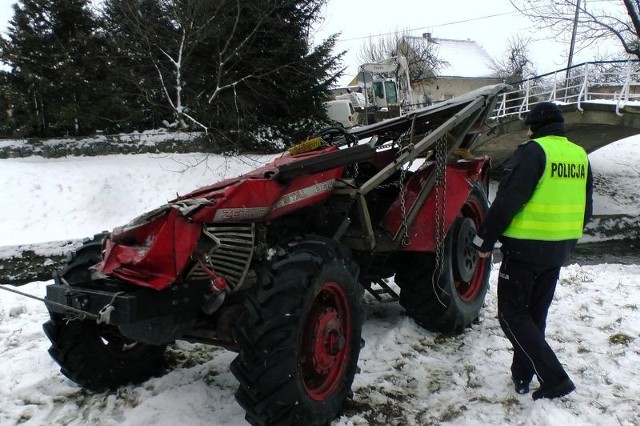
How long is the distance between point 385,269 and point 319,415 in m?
1.88

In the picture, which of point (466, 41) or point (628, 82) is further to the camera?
point (466, 41)

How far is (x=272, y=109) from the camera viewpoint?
16984mm

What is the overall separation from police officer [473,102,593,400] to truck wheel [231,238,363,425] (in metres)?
1.01

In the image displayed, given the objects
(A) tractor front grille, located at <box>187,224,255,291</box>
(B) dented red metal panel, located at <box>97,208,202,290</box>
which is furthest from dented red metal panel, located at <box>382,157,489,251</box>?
(B) dented red metal panel, located at <box>97,208,202,290</box>

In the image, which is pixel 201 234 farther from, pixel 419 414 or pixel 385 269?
pixel 385 269

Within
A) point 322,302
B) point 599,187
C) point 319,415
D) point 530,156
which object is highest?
point 530,156

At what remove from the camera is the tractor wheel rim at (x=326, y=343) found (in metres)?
2.88

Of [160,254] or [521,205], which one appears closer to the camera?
[160,254]

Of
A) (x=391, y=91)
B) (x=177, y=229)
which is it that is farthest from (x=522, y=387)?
(x=391, y=91)

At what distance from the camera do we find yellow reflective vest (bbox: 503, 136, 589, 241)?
3.16 metres

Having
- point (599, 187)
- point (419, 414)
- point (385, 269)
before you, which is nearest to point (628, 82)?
point (599, 187)

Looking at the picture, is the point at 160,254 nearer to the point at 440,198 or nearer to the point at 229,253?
the point at 229,253

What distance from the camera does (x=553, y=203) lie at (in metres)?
3.18

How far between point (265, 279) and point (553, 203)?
6.14 feet
